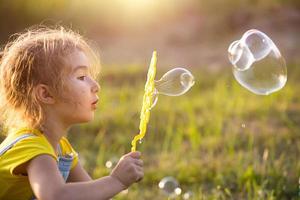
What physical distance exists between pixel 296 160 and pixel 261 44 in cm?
103

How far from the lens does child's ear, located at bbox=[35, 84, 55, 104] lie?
224cm

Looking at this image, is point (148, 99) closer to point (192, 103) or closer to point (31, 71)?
point (31, 71)

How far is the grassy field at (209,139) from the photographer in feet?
11.0

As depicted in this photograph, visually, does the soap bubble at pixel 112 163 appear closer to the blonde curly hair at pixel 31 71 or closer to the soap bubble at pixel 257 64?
the soap bubble at pixel 257 64

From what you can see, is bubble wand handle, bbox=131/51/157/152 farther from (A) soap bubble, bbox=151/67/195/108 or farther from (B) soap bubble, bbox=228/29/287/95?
(B) soap bubble, bbox=228/29/287/95

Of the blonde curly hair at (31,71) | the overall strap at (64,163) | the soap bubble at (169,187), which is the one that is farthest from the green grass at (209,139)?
the blonde curly hair at (31,71)

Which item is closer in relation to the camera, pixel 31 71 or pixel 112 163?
pixel 31 71

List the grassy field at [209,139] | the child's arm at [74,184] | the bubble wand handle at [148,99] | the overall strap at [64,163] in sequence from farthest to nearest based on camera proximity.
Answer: the grassy field at [209,139]
the overall strap at [64,163]
the bubble wand handle at [148,99]
the child's arm at [74,184]

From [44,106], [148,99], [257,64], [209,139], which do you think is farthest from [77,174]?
[209,139]

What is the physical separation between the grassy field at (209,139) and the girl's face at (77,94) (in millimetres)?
942

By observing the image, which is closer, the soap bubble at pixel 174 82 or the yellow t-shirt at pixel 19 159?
the yellow t-shirt at pixel 19 159

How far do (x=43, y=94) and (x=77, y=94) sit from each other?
4.5 inches

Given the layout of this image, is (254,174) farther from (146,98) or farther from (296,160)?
(146,98)

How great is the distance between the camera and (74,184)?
6.80ft
